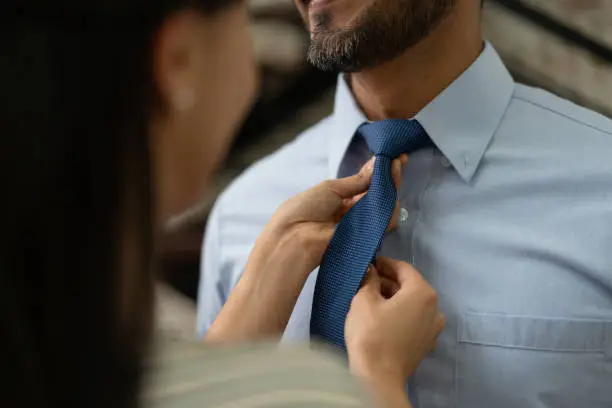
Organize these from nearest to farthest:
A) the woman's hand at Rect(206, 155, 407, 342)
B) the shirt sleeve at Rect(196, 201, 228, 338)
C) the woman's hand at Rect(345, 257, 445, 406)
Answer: the woman's hand at Rect(345, 257, 445, 406)
the woman's hand at Rect(206, 155, 407, 342)
the shirt sleeve at Rect(196, 201, 228, 338)

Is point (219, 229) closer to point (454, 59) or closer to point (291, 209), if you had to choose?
point (291, 209)

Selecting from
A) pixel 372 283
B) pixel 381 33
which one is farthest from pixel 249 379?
pixel 381 33

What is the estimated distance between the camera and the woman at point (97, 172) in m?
0.33

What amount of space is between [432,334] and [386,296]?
7 cm

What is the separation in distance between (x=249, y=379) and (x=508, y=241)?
0.44 metres

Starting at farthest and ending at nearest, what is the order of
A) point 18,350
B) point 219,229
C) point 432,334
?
1. point 219,229
2. point 432,334
3. point 18,350

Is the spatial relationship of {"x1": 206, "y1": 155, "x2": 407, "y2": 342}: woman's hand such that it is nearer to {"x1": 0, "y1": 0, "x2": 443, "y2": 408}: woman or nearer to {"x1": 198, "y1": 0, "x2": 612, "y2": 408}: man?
{"x1": 198, "y1": 0, "x2": 612, "y2": 408}: man

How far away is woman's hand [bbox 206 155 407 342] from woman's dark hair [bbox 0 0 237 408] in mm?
325

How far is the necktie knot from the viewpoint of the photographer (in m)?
0.79

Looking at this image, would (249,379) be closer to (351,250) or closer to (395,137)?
(351,250)

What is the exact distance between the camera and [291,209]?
2.60 feet

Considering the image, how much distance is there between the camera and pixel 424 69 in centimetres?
86

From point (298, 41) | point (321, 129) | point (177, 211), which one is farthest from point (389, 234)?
point (298, 41)

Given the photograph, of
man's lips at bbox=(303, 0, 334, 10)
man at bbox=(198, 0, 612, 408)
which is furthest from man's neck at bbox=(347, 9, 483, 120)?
man's lips at bbox=(303, 0, 334, 10)
